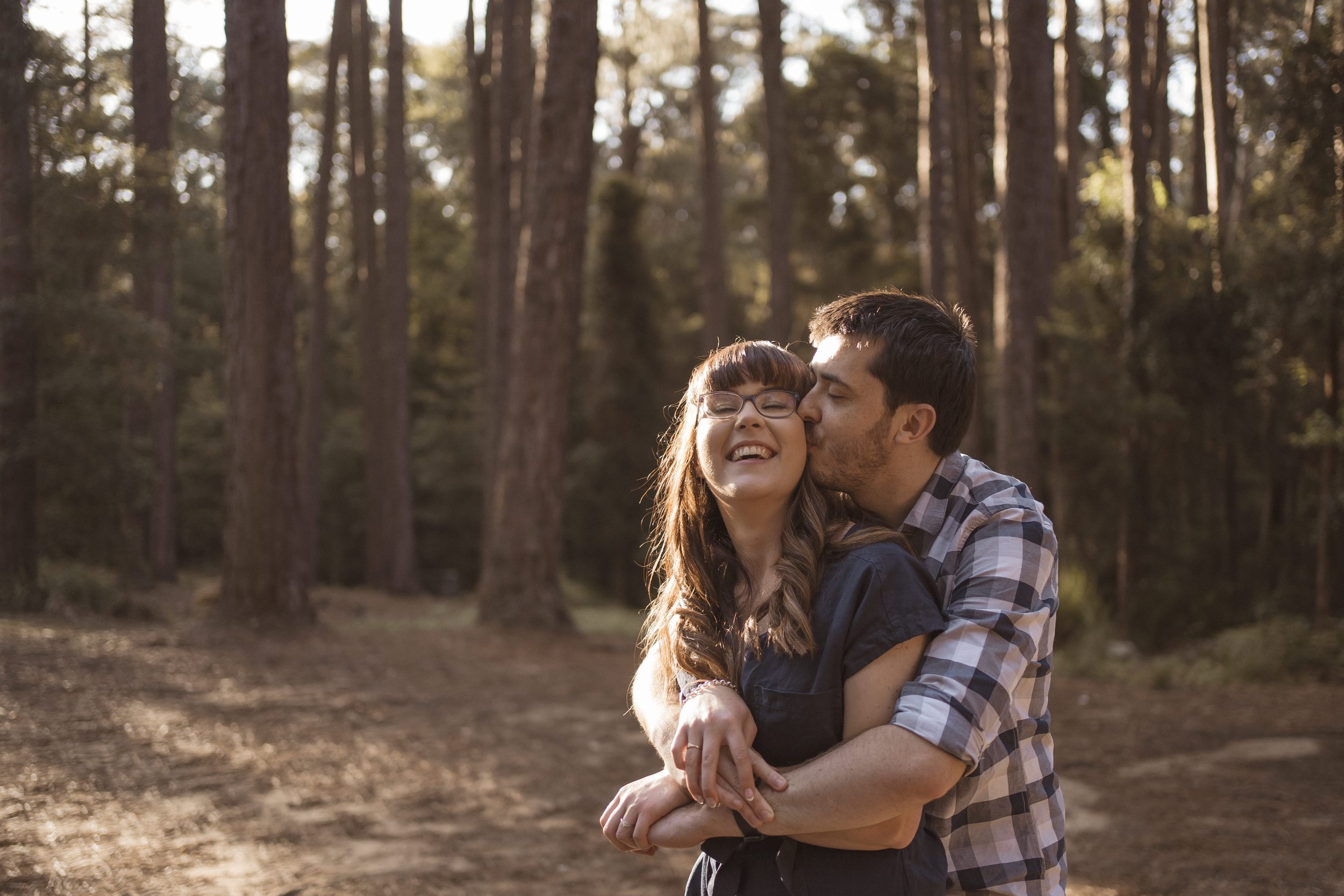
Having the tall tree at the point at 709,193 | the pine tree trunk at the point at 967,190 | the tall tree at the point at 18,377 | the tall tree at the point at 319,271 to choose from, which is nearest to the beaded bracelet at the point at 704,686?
the tall tree at the point at 18,377

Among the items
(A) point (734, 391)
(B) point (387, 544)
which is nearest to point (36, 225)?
(B) point (387, 544)

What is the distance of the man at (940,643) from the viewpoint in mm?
1946

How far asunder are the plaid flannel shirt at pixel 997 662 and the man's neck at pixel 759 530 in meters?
0.31

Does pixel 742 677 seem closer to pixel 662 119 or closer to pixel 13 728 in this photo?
pixel 13 728

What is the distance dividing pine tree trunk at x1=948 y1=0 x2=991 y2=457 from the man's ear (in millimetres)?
12024

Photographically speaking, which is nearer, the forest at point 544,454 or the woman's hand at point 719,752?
the woman's hand at point 719,752

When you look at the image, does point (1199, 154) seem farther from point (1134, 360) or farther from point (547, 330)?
point (547, 330)

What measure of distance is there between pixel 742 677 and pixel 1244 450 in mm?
12903

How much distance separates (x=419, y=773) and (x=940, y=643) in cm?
553

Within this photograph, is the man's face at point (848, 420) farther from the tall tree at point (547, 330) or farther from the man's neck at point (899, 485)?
the tall tree at point (547, 330)

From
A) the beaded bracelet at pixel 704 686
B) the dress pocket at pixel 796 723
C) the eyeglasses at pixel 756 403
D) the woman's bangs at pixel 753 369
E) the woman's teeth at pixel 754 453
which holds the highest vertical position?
the woman's bangs at pixel 753 369

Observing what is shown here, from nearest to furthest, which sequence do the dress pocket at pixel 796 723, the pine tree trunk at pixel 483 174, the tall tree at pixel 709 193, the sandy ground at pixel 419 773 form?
the dress pocket at pixel 796 723 → the sandy ground at pixel 419 773 → the tall tree at pixel 709 193 → the pine tree trunk at pixel 483 174

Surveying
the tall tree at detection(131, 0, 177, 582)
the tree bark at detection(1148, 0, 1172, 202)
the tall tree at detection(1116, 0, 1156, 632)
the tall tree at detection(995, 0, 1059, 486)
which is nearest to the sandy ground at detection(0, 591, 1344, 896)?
the tall tree at detection(995, 0, 1059, 486)

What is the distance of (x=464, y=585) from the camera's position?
98.5 feet
